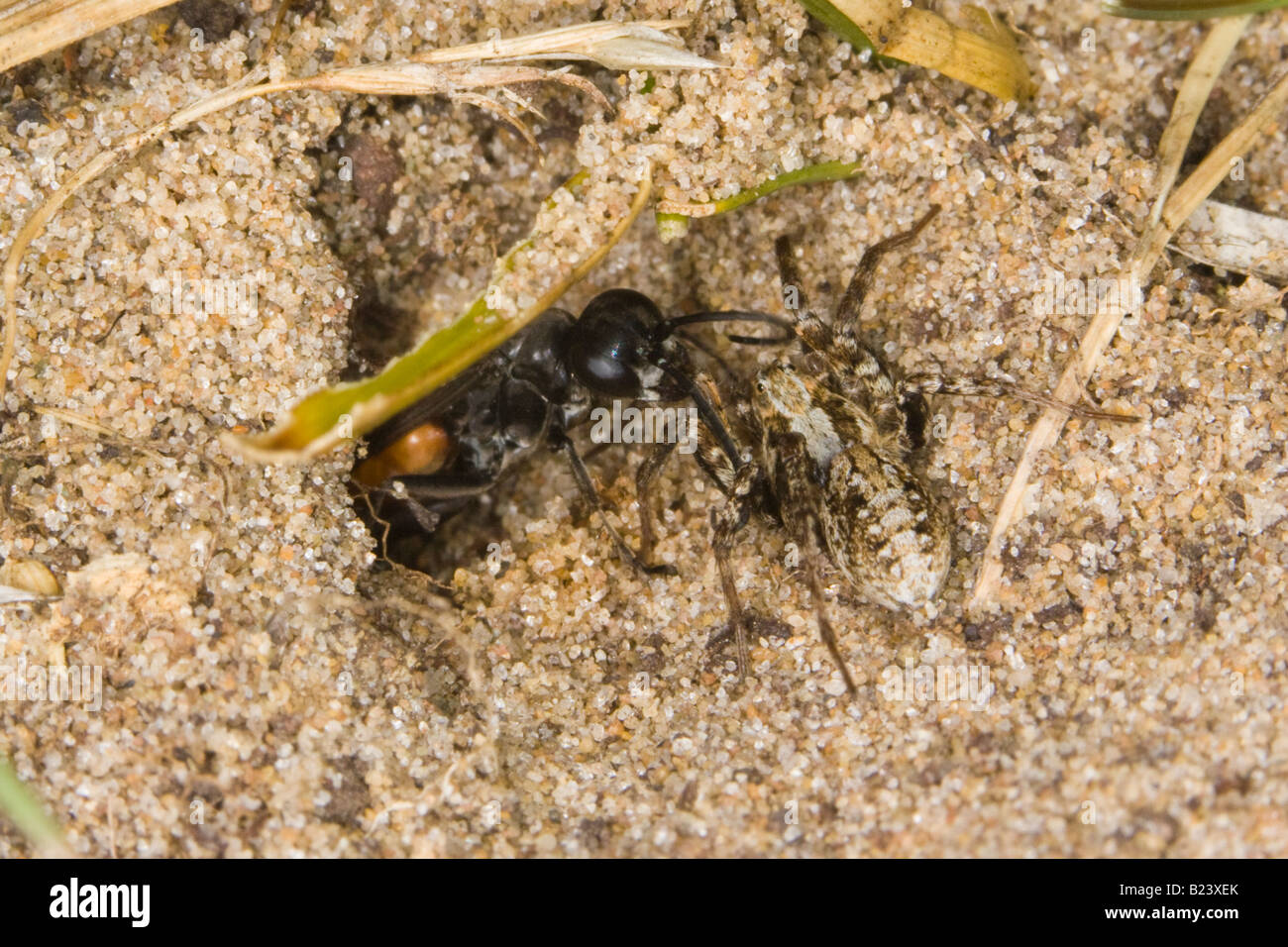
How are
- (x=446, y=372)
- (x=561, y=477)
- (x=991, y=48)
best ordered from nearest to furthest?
1. (x=446, y=372)
2. (x=991, y=48)
3. (x=561, y=477)

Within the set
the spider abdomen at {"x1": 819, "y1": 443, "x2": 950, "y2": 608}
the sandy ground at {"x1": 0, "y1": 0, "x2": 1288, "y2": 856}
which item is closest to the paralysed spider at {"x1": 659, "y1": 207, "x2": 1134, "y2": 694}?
the spider abdomen at {"x1": 819, "y1": 443, "x2": 950, "y2": 608}

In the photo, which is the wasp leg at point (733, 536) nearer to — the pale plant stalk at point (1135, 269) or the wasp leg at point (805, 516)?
the wasp leg at point (805, 516)

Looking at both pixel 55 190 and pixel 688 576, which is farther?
pixel 688 576

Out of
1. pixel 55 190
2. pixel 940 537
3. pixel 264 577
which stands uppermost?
→ pixel 55 190

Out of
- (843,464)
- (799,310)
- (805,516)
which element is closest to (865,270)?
(799,310)

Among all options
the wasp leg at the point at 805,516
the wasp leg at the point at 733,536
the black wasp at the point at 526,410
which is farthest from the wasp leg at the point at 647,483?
the wasp leg at the point at 805,516

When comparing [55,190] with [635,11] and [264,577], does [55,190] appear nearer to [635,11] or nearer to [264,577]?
[264,577]

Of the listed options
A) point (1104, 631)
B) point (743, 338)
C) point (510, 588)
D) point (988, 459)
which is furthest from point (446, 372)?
point (1104, 631)
